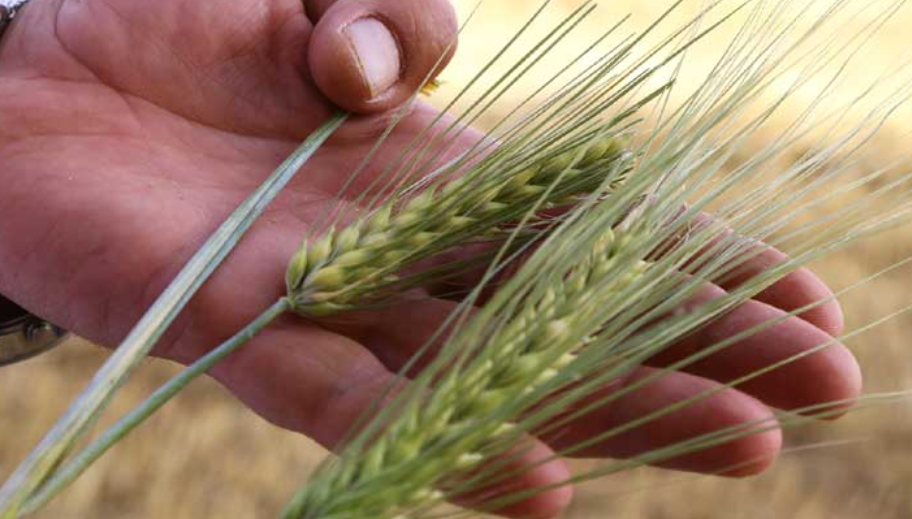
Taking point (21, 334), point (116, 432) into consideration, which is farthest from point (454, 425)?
point (21, 334)

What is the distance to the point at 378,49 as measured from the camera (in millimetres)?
1054

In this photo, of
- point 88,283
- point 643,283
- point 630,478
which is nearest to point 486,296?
point 643,283

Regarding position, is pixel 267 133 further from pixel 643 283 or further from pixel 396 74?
pixel 643 283

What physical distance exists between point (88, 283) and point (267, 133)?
268 millimetres

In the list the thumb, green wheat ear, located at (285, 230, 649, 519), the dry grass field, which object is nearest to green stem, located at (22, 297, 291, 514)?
green wheat ear, located at (285, 230, 649, 519)

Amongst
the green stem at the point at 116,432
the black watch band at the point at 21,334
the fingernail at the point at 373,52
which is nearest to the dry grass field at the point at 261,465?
the black watch band at the point at 21,334

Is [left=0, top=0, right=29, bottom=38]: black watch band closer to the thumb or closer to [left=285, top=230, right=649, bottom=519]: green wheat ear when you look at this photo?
the thumb

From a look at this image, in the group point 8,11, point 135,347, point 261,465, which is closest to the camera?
point 135,347

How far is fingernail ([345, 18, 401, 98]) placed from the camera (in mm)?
1041

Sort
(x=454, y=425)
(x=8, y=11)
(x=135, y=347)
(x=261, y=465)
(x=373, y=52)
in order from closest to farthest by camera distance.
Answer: (x=454, y=425) < (x=135, y=347) < (x=373, y=52) < (x=8, y=11) < (x=261, y=465)

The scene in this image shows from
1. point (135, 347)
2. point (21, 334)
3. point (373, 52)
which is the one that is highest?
point (373, 52)

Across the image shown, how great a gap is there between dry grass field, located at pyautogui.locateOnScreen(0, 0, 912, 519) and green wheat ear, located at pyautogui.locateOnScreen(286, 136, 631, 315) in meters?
0.77

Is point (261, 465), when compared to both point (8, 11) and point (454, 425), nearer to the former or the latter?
point (8, 11)

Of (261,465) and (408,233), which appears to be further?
(261,465)
